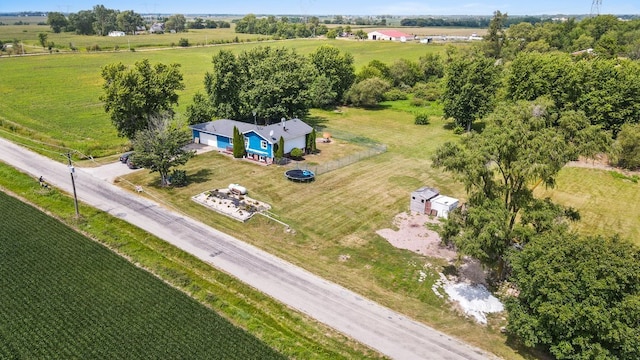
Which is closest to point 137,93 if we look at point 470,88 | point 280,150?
point 280,150

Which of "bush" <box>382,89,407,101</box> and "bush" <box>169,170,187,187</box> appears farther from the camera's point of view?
"bush" <box>382,89,407,101</box>

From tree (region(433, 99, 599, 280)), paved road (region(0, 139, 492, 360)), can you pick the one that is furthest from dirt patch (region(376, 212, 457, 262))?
paved road (region(0, 139, 492, 360))

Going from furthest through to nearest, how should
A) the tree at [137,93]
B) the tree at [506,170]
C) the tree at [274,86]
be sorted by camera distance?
the tree at [274,86] → the tree at [137,93] → the tree at [506,170]

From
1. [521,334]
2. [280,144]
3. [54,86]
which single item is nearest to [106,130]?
[280,144]

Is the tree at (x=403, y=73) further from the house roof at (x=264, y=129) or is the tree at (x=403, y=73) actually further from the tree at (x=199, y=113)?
the tree at (x=199, y=113)

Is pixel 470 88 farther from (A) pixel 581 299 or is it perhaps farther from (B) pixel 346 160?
(A) pixel 581 299

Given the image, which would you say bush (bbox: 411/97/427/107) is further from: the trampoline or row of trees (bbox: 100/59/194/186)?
row of trees (bbox: 100/59/194/186)

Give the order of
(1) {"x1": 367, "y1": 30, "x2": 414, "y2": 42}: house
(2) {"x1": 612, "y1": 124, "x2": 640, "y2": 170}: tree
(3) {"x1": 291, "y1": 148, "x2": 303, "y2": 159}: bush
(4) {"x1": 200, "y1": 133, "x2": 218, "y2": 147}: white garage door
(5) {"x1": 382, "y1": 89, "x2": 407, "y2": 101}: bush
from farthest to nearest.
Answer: (1) {"x1": 367, "y1": 30, "x2": 414, "y2": 42}: house, (5) {"x1": 382, "y1": 89, "x2": 407, "y2": 101}: bush, (4) {"x1": 200, "y1": 133, "x2": 218, "y2": 147}: white garage door, (3) {"x1": 291, "y1": 148, "x2": 303, "y2": 159}: bush, (2) {"x1": 612, "y1": 124, "x2": 640, "y2": 170}: tree

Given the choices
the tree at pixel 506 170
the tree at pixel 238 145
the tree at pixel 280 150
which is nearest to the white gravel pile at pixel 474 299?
the tree at pixel 506 170
